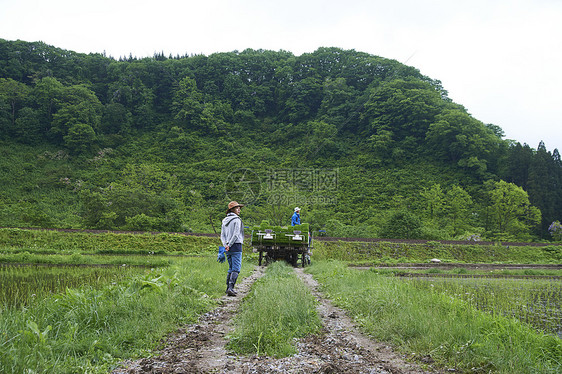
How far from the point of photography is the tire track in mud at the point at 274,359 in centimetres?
366

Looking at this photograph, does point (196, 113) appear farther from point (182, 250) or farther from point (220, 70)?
point (182, 250)

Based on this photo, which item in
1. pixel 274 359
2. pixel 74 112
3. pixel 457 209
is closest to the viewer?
pixel 274 359

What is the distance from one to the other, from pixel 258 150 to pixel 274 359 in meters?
63.1

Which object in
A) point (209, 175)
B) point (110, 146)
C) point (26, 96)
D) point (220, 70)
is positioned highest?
point (220, 70)

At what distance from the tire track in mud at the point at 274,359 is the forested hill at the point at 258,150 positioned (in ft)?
87.1

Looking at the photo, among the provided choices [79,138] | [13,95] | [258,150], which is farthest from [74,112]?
[258,150]

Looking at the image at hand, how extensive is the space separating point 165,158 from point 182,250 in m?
44.6

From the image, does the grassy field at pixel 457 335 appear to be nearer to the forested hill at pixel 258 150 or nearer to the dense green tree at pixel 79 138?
the forested hill at pixel 258 150

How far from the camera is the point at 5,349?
128 inches

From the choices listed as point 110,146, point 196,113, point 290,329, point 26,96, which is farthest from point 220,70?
point 290,329

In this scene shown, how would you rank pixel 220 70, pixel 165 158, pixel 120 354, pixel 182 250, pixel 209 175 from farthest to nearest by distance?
pixel 220 70, pixel 165 158, pixel 209 175, pixel 182 250, pixel 120 354

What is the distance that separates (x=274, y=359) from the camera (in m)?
3.94

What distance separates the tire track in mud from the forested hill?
2654 cm

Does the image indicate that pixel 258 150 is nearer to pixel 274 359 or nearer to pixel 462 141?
pixel 462 141
